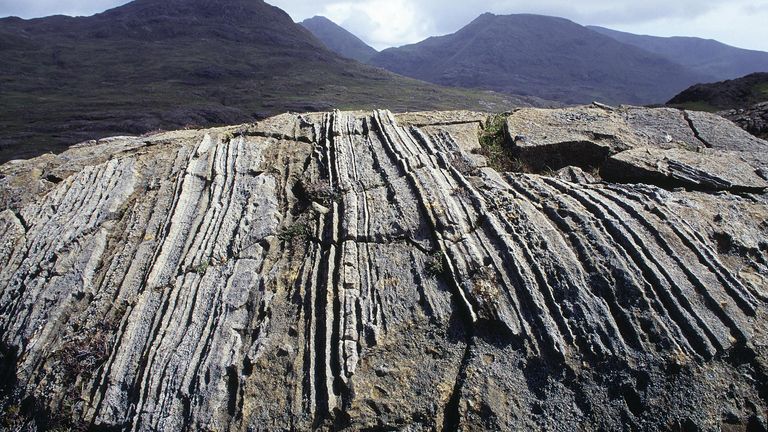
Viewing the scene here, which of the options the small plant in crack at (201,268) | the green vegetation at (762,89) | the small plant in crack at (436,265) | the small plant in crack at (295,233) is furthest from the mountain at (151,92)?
the green vegetation at (762,89)

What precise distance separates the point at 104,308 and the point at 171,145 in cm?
651

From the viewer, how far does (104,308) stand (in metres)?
9.34

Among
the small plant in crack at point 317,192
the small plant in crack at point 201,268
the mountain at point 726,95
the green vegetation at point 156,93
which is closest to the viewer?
the small plant in crack at point 201,268

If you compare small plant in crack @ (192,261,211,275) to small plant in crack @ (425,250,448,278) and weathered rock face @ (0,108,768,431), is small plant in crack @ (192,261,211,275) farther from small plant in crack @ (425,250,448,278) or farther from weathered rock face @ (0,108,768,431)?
small plant in crack @ (425,250,448,278)

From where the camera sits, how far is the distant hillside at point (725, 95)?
45.0 m

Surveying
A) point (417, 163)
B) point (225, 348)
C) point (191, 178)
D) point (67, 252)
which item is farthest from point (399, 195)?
point (67, 252)

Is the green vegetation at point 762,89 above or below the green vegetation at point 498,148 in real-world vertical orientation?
above

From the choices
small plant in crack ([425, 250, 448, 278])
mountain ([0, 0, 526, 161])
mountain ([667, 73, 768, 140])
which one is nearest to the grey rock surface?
small plant in crack ([425, 250, 448, 278])

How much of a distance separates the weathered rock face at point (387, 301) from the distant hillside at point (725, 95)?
4130 centimetres

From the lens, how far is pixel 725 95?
46844 millimetres

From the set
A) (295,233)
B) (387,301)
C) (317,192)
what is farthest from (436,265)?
(317,192)

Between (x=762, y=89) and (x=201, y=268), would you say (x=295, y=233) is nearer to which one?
(x=201, y=268)

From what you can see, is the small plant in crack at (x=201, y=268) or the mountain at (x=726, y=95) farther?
the mountain at (x=726, y=95)

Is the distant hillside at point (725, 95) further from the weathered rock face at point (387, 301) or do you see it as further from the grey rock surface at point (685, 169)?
the weathered rock face at point (387, 301)
